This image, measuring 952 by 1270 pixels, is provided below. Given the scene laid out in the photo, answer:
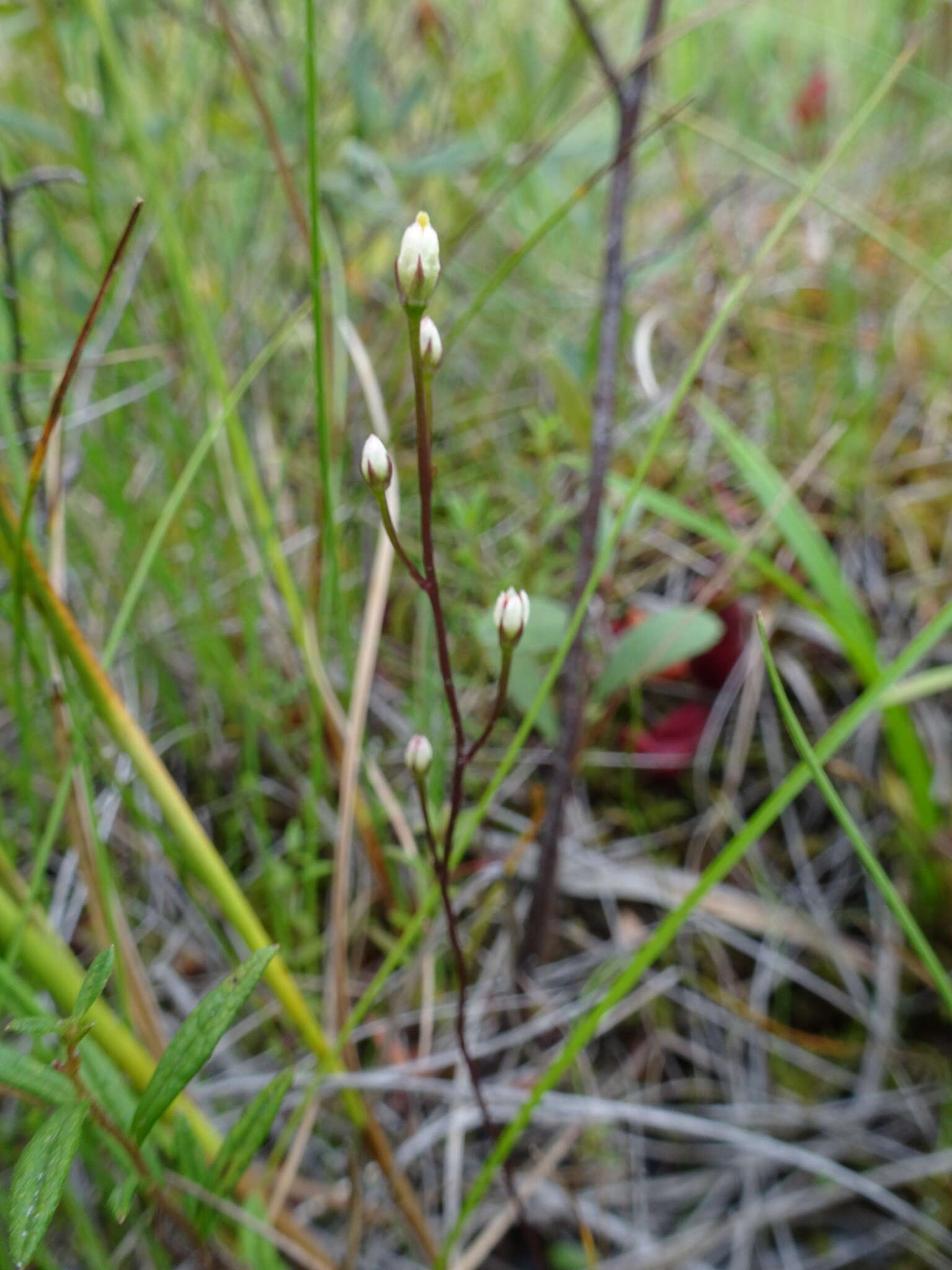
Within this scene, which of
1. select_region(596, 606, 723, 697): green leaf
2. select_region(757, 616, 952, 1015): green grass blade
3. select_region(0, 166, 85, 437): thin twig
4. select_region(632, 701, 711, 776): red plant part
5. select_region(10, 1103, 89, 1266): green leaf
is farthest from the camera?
select_region(632, 701, 711, 776): red plant part

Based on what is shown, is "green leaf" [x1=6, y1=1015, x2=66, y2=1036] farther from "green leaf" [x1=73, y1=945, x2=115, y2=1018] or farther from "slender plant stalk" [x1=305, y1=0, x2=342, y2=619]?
"slender plant stalk" [x1=305, y1=0, x2=342, y2=619]

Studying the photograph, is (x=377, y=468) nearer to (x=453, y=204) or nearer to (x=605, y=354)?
(x=605, y=354)

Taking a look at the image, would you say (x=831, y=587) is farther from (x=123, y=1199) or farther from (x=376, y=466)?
(x=123, y=1199)

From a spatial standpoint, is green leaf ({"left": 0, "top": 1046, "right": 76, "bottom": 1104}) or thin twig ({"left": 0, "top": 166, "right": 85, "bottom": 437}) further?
thin twig ({"left": 0, "top": 166, "right": 85, "bottom": 437})

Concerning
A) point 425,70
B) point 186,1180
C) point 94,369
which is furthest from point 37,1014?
point 425,70

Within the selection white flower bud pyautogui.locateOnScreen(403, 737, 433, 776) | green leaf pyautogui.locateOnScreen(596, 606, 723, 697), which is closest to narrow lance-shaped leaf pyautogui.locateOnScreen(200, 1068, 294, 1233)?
white flower bud pyautogui.locateOnScreen(403, 737, 433, 776)

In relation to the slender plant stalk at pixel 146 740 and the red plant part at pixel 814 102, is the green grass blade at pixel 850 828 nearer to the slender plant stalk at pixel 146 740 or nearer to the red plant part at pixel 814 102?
the slender plant stalk at pixel 146 740
